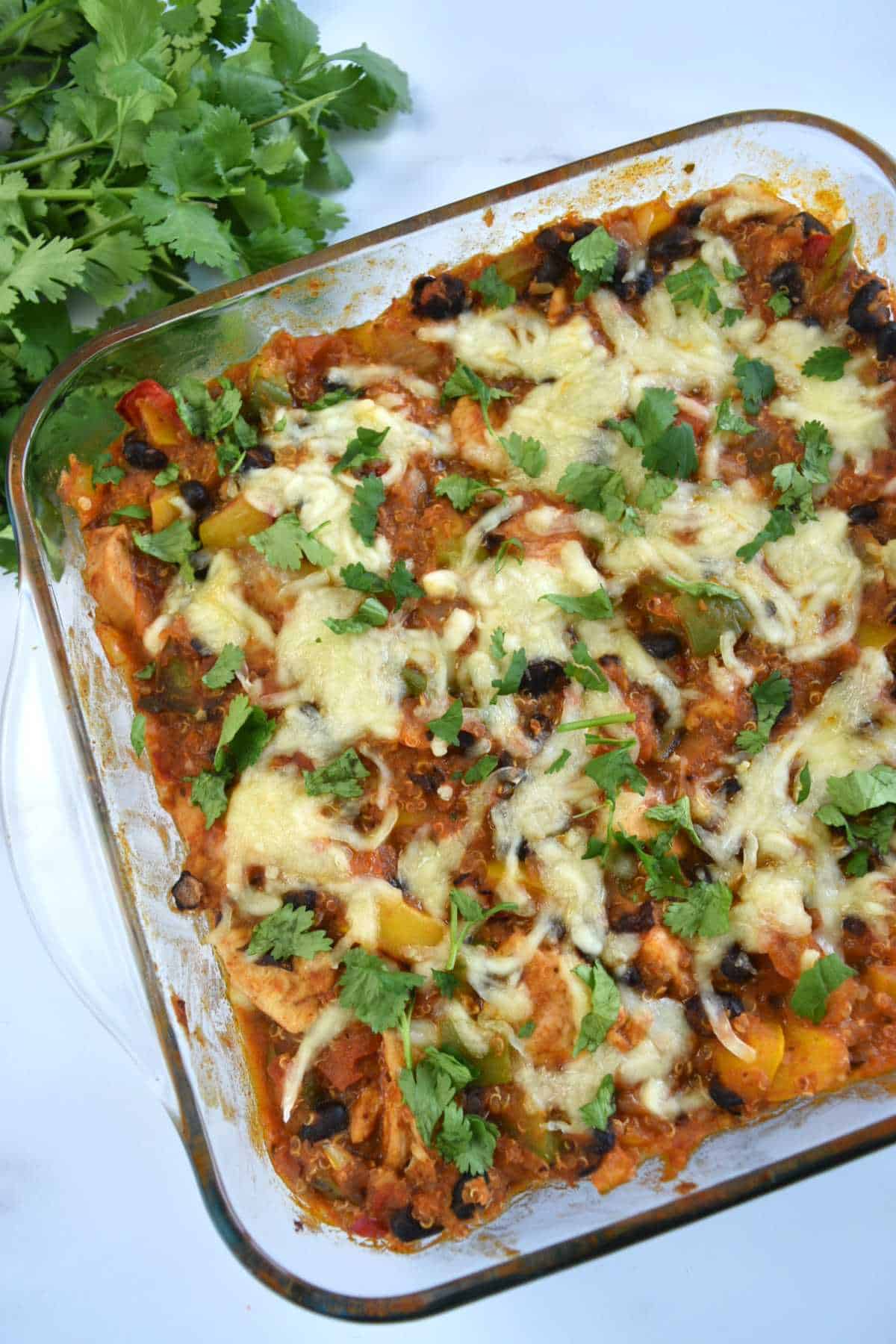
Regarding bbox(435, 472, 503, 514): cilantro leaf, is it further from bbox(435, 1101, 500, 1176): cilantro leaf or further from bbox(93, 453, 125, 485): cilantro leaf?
bbox(435, 1101, 500, 1176): cilantro leaf

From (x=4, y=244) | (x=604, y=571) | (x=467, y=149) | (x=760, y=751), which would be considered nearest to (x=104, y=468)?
(x=4, y=244)

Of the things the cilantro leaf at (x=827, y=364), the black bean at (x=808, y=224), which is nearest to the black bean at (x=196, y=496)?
the cilantro leaf at (x=827, y=364)

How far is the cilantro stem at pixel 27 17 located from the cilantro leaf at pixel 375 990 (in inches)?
95.0

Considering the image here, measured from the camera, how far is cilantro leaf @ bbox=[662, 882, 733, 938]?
2.28 metres

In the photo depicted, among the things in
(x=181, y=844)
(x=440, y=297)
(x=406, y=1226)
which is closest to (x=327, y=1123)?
(x=406, y=1226)

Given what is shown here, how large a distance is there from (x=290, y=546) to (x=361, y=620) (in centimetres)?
23

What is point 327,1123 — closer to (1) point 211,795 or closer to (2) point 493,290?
(1) point 211,795

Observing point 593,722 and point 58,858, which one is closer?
point 593,722

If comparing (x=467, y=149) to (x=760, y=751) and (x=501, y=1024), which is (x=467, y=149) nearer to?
(x=760, y=751)

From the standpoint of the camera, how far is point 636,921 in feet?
7.50

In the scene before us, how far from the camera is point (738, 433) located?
2504mm

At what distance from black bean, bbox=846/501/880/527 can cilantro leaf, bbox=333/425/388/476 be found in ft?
3.41

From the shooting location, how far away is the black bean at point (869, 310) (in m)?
2.53

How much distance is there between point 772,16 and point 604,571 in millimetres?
1871
